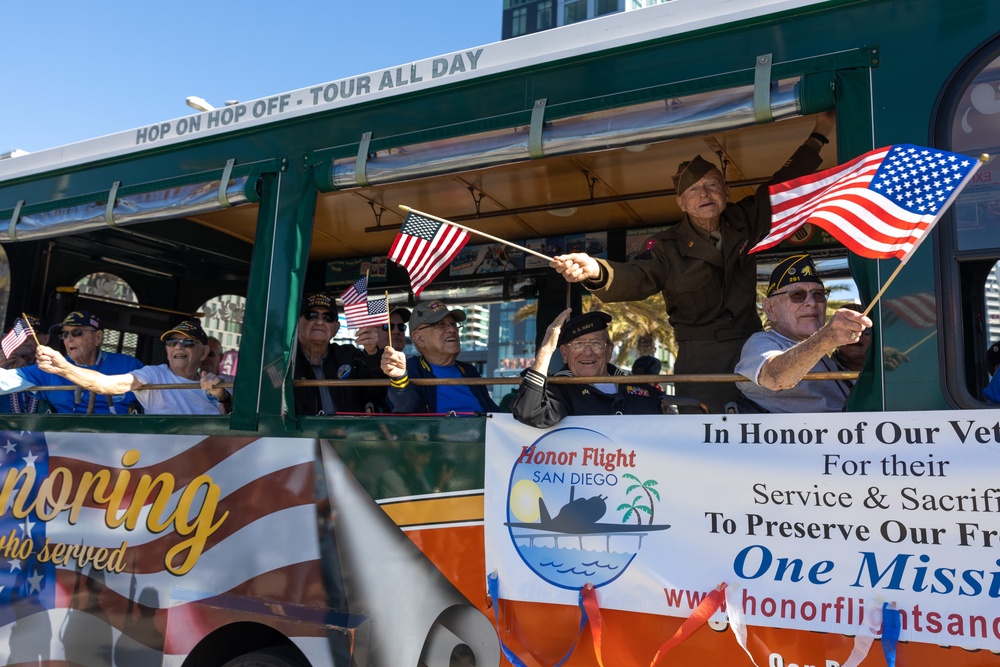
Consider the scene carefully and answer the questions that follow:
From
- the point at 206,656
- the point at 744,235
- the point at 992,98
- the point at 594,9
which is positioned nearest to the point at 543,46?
the point at 744,235

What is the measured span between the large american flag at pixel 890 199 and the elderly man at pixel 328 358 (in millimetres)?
2554

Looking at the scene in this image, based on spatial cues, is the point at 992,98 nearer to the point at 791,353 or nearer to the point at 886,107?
the point at 886,107

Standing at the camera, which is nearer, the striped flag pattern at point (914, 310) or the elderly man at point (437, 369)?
the striped flag pattern at point (914, 310)

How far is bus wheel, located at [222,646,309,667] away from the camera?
3070 millimetres

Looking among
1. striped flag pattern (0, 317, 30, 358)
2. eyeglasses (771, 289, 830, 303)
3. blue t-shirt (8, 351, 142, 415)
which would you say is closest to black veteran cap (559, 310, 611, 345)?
eyeglasses (771, 289, 830, 303)

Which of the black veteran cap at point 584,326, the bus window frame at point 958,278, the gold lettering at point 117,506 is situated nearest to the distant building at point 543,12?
the black veteran cap at point 584,326

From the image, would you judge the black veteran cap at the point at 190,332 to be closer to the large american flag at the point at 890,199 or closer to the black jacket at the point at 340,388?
the black jacket at the point at 340,388

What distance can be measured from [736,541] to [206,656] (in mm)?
2269

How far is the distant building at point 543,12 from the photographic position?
45125 millimetres

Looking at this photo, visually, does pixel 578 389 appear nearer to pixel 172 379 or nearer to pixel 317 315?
pixel 317 315

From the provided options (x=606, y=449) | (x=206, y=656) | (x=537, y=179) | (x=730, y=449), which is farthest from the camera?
(x=537, y=179)

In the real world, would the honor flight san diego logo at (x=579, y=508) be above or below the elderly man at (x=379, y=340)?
below

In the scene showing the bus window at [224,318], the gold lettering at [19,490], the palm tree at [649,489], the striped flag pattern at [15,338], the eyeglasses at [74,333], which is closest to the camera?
the palm tree at [649,489]

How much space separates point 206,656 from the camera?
328 centimetres
